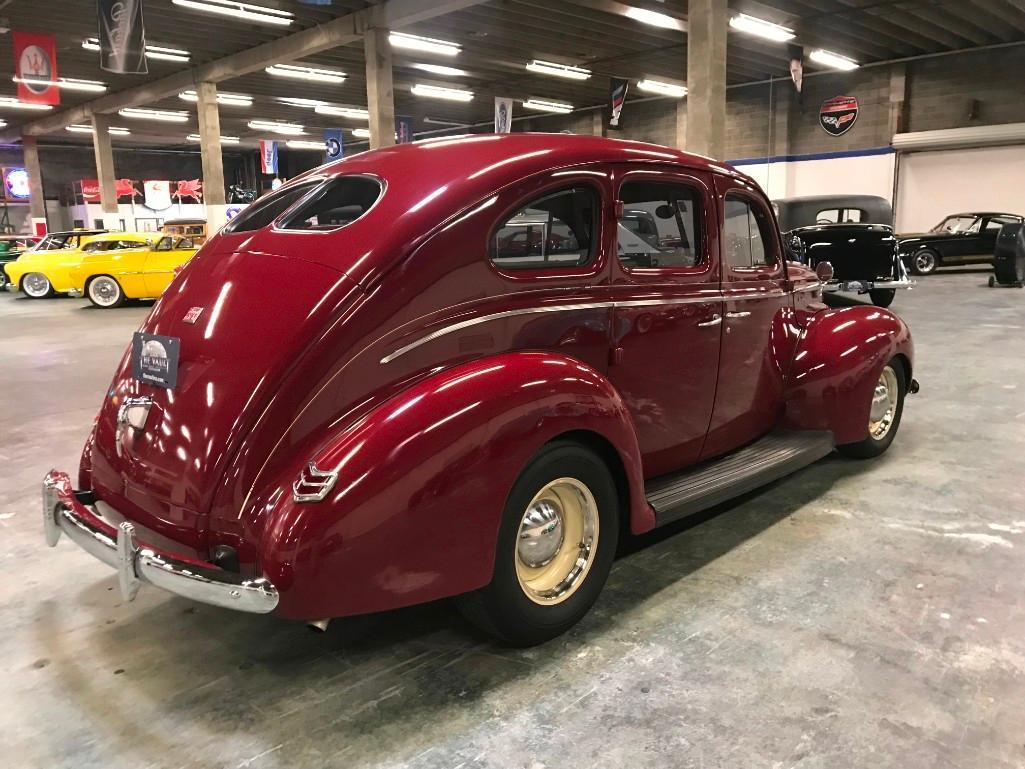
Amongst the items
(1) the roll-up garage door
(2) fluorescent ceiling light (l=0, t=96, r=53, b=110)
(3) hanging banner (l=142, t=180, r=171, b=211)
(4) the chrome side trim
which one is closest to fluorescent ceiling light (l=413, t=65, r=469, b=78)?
(1) the roll-up garage door

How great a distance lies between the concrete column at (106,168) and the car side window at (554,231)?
26437 mm

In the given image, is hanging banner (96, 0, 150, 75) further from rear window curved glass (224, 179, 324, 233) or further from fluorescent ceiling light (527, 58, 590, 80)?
fluorescent ceiling light (527, 58, 590, 80)

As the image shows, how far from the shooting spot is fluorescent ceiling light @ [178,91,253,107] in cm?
2252

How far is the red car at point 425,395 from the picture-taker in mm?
2293

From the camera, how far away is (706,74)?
40.1 ft

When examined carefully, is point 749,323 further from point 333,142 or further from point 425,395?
point 333,142

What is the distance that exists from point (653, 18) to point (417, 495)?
14.8m

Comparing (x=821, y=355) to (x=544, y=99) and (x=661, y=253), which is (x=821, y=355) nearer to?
(x=661, y=253)

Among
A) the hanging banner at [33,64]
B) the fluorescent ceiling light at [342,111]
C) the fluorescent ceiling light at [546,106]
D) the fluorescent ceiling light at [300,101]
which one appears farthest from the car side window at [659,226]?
the fluorescent ceiling light at [342,111]

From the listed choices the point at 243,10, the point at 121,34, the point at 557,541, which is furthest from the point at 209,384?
the point at 243,10

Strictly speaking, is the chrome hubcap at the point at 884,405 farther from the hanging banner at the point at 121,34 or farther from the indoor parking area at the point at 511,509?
the hanging banner at the point at 121,34

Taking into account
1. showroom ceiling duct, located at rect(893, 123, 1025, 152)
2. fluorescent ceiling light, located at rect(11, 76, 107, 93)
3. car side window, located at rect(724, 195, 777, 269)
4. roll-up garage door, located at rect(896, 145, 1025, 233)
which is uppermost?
fluorescent ceiling light, located at rect(11, 76, 107, 93)

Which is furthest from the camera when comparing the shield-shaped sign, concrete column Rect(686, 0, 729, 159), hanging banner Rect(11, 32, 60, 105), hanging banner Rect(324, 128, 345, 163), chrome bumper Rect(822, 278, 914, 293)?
the shield-shaped sign

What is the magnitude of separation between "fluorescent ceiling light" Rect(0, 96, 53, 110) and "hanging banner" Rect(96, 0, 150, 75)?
14957mm
